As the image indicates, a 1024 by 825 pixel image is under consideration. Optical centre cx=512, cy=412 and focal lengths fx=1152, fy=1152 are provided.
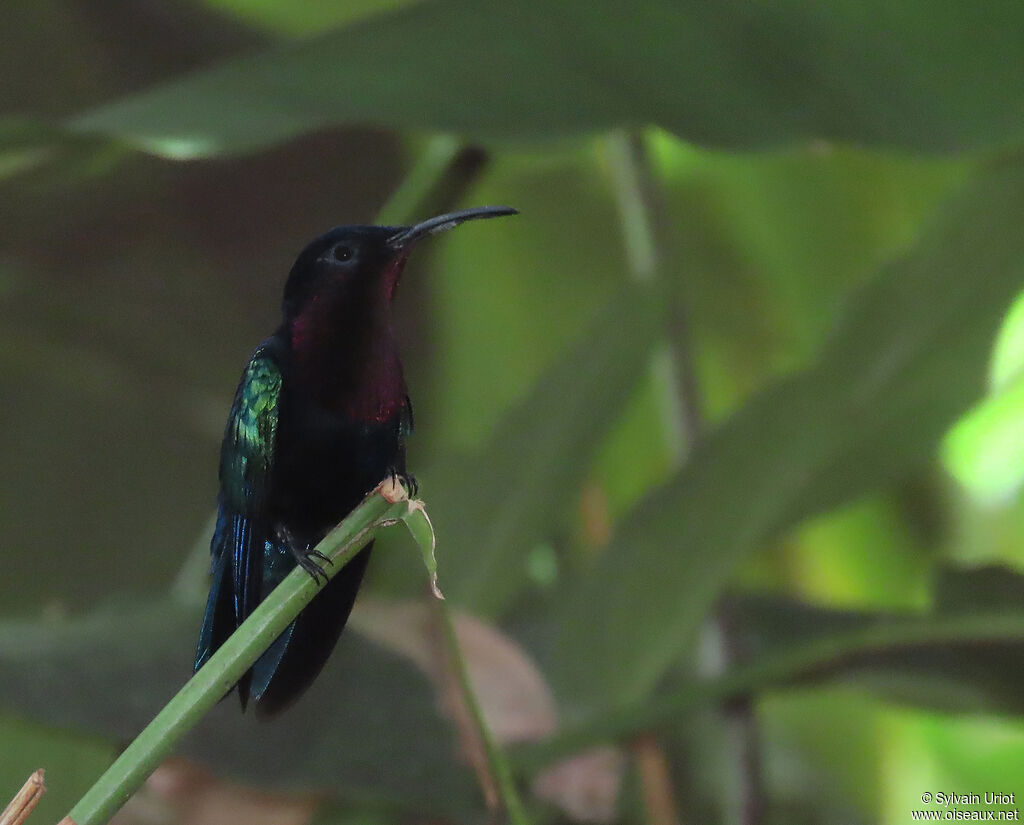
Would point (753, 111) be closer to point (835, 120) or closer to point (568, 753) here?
point (835, 120)

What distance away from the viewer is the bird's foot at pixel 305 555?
27 centimetres

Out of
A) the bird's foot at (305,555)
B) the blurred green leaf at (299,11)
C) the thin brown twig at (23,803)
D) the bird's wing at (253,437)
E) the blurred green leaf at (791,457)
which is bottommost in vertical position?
the thin brown twig at (23,803)

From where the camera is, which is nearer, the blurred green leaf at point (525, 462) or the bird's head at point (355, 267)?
the bird's head at point (355, 267)

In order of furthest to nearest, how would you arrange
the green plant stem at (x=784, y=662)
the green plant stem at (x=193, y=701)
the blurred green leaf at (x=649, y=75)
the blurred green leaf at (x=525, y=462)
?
the blurred green leaf at (x=525, y=462) < the green plant stem at (x=784, y=662) < the blurred green leaf at (x=649, y=75) < the green plant stem at (x=193, y=701)

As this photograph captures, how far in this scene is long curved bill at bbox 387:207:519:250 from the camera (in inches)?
11.9

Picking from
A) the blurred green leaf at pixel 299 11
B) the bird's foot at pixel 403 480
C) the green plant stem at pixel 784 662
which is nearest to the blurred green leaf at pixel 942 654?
the green plant stem at pixel 784 662

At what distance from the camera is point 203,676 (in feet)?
0.81

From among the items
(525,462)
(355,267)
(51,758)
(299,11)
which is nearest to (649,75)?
(355,267)

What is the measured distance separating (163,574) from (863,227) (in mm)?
765

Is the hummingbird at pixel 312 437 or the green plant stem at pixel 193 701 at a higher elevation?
the hummingbird at pixel 312 437

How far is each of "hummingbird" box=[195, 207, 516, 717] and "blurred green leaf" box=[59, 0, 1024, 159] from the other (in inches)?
7.6

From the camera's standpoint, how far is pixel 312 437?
1.09 ft

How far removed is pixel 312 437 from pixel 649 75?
284mm

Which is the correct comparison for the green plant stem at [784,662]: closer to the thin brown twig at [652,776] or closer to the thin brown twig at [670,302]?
the thin brown twig at [652,776]
